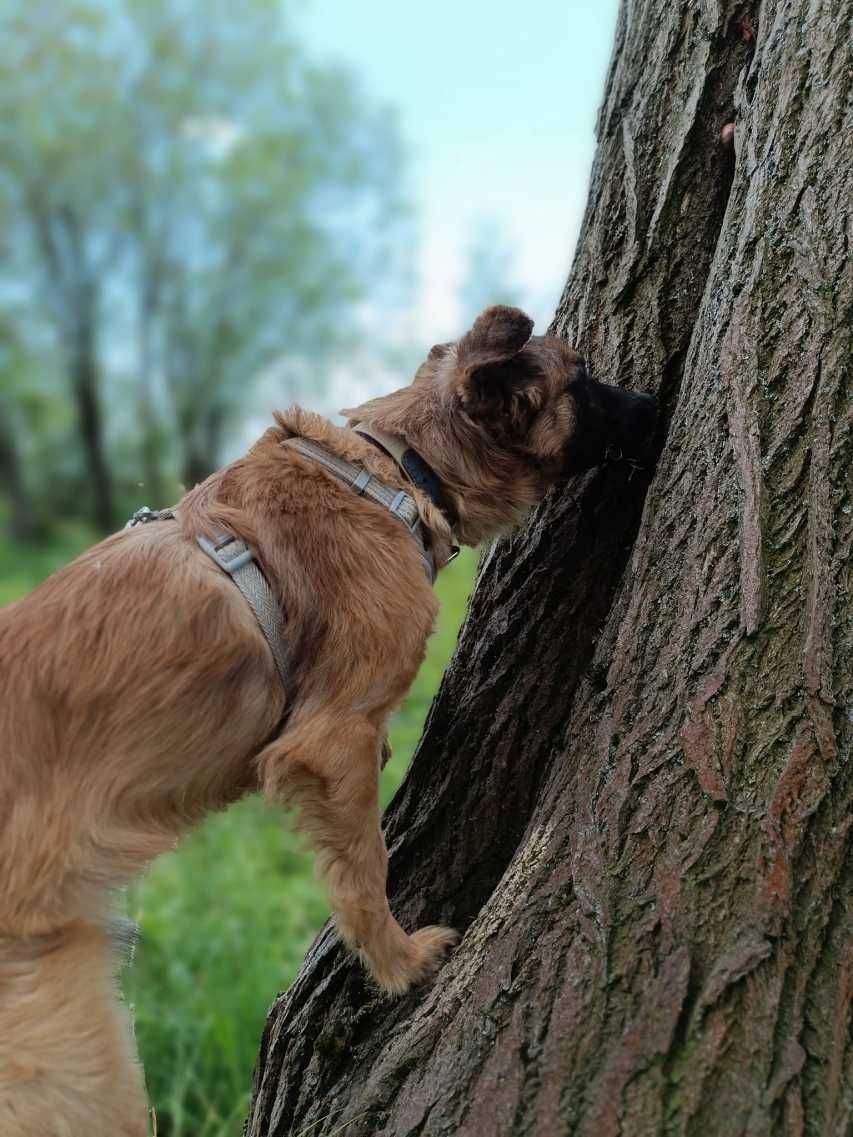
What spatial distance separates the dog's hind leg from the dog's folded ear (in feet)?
6.36

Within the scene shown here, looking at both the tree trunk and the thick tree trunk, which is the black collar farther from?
the tree trunk

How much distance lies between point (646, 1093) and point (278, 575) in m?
1.55

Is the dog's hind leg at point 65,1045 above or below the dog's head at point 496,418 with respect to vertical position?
below

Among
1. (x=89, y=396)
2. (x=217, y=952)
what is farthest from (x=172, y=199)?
(x=217, y=952)

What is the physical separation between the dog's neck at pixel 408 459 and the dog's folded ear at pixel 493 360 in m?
0.25

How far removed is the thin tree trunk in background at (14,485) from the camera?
102 ft

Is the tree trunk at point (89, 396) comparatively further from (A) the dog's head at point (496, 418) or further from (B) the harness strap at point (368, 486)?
(B) the harness strap at point (368, 486)

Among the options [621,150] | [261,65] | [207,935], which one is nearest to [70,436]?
[261,65]

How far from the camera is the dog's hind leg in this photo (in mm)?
2348

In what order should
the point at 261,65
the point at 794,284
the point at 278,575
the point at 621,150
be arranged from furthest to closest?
1. the point at 261,65
2. the point at 621,150
3. the point at 278,575
4. the point at 794,284

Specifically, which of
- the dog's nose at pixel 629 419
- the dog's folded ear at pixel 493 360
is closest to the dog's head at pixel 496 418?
the dog's folded ear at pixel 493 360

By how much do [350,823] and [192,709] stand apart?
0.54m

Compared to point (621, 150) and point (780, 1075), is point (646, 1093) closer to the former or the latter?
point (780, 1075)

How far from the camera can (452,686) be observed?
130 inches
